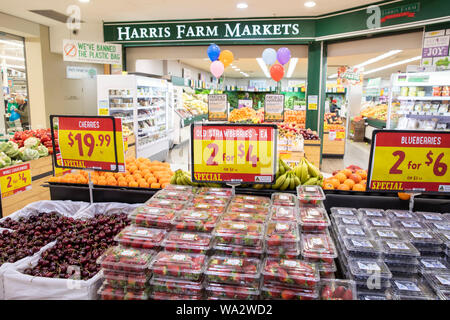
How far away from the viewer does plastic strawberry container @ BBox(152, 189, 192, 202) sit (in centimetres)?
200

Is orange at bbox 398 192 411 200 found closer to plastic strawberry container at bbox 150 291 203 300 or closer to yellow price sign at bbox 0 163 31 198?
plastic strawberry container at bbox 150 291 203 300

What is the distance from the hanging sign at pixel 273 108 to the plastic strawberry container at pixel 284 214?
625 cm

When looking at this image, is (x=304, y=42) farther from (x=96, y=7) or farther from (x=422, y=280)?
(x=422, y=280)

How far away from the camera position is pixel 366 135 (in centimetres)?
1401

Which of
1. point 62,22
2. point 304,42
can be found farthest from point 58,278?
point 62,22

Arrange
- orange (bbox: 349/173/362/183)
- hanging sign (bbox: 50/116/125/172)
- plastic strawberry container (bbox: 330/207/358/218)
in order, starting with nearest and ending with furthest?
plastic strawberry container (bbox: 330/207/358/218)
hanging sign (bbox: 50/116/125/172)
orange (bbox: 349/173/362/183)

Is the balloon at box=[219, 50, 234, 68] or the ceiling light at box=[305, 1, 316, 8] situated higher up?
the ceiling light at box=[305, 1, 316, 8]

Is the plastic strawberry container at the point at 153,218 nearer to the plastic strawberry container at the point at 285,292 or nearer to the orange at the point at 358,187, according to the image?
the plastic strawberry container at the point at 285,292

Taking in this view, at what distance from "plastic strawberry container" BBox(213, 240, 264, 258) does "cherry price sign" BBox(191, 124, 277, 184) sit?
697 millimetres

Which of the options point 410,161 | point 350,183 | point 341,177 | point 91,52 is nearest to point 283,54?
point 91,52

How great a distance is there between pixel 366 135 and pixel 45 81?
1242 centimetres

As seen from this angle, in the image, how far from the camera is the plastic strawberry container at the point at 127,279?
1.42 metres

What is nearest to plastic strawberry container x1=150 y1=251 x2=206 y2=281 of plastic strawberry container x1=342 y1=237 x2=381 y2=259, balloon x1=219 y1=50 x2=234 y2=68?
plastic strawberry container x1=342 y1=237 x2=381 y2=259

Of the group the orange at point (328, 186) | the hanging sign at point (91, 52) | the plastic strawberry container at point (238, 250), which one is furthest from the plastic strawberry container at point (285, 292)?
the hanging sign at point (91, 52)
